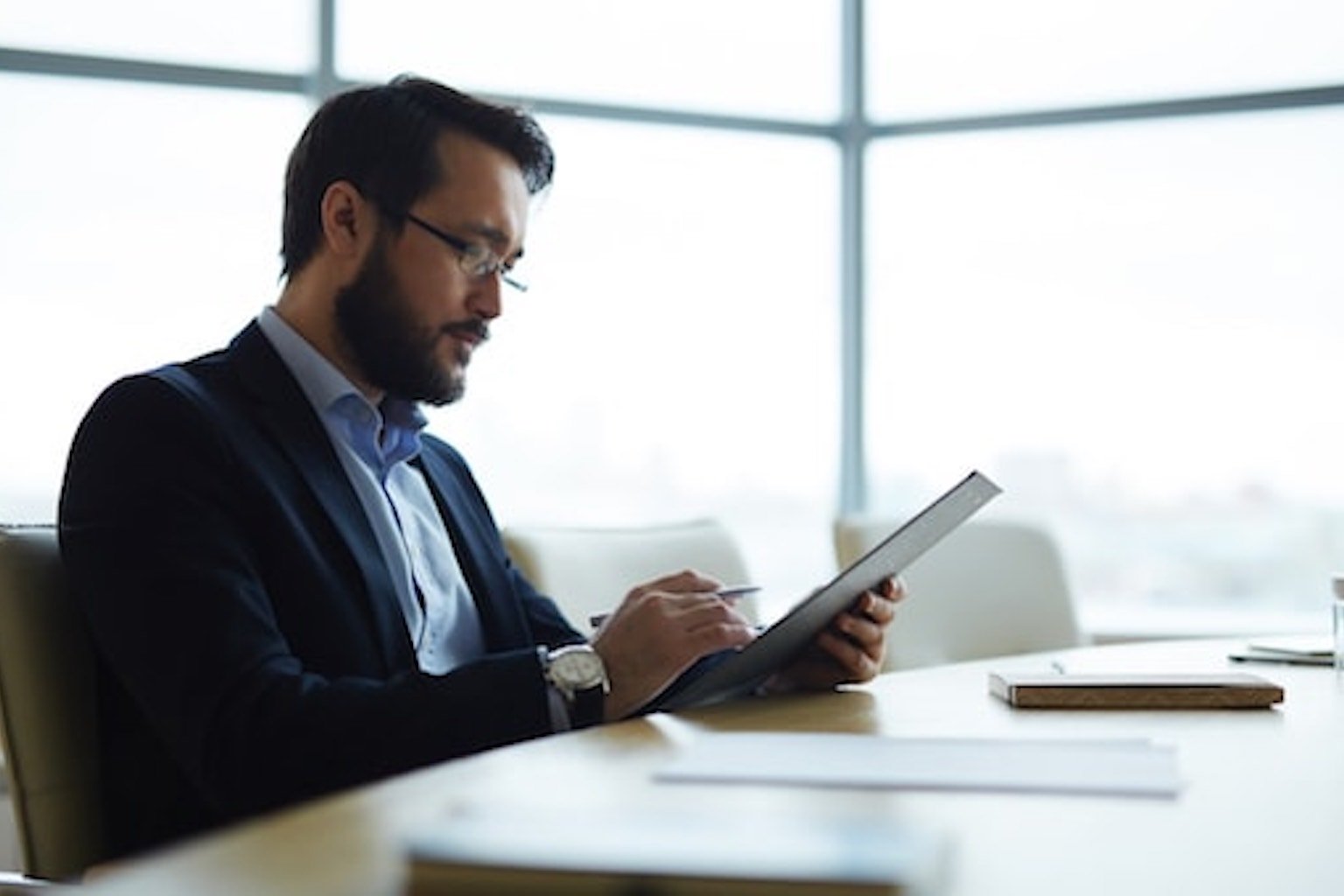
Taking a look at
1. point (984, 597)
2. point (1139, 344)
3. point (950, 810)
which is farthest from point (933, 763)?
point (1139, 344)

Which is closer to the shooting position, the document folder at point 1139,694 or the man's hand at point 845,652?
the document folder at point 1139,694

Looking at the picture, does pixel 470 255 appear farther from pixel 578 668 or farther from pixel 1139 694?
pixel 1139 694

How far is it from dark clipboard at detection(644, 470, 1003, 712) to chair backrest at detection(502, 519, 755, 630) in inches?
25.7

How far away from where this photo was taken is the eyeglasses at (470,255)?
2.24 metres

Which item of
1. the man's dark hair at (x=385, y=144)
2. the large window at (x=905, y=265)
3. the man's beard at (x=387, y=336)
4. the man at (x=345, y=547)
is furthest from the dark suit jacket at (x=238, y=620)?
the large window at (x=905, y=265)

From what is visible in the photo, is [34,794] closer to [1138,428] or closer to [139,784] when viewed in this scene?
[139,784]

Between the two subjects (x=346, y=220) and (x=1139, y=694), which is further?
(x=346, y=220)

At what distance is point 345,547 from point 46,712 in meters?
0.33

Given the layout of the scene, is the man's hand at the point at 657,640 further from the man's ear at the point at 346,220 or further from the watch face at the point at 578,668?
the man's ear at the point at 346,220

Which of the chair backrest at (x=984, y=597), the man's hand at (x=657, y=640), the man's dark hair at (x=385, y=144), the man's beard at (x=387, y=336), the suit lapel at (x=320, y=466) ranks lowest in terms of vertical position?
the chair backrest at (x=984, y=597)

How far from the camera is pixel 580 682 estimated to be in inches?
69.7

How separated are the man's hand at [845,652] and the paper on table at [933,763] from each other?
1.32ft

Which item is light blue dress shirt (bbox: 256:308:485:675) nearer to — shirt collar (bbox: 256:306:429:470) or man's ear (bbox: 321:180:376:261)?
shirt collar (bbox: 256:306:429:470)

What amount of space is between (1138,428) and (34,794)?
3.29 m
